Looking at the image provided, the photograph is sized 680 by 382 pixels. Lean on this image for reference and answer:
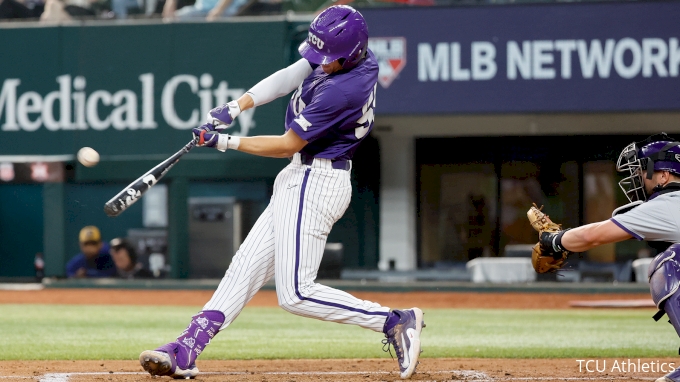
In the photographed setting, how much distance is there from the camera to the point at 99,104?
1572 cm

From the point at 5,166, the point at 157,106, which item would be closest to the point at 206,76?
the point at 157,106

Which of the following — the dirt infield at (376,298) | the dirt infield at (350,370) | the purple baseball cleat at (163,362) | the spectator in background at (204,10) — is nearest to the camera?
the purple baseball cleat at (163,362)

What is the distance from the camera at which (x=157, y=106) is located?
15.6 meters

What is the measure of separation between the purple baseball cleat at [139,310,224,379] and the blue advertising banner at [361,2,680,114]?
9939mm

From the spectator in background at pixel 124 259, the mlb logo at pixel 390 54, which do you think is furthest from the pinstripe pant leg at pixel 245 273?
the spectator in background at pixel 124 259

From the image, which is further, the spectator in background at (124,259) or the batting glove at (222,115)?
the spectator in background at (124,259)

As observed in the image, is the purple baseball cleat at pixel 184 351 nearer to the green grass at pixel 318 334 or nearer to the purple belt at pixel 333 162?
the purple belt at pixel 333 162

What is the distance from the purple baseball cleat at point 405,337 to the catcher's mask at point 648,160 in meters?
1.25

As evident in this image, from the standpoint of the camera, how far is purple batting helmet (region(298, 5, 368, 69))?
4766 mm

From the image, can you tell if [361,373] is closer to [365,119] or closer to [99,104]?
[365,119]

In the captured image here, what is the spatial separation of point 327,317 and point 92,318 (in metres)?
5.81

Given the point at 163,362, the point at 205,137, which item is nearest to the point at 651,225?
the point at 205,137

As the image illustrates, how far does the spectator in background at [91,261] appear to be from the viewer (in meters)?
15.1

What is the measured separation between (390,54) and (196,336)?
10100 mm
